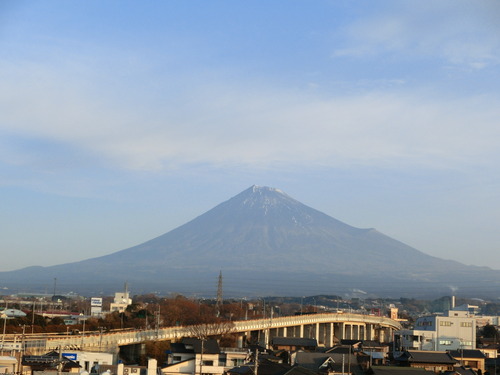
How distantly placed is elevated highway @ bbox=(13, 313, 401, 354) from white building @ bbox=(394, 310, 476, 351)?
9868 mm

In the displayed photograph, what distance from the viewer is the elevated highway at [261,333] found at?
35.6 meters

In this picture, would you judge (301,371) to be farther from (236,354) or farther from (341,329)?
(341,329)

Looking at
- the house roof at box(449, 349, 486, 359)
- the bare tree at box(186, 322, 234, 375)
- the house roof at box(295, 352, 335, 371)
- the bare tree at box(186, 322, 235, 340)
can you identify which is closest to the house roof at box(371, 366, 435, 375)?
the house roof at box(295, 352, 335, 371)

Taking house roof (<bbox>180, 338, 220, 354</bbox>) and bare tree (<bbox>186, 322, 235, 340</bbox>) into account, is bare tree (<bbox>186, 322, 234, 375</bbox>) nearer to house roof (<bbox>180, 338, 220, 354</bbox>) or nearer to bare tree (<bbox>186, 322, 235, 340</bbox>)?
bare tree (<bbox>186, 322, 235, 340</bbox>)

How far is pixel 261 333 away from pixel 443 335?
50.2 feet

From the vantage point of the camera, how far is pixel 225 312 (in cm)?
8231

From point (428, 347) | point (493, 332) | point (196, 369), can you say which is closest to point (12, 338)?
point (196, 369)

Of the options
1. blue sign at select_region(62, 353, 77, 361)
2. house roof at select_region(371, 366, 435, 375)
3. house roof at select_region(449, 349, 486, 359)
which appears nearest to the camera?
house roof at select_region(371, 366, 435, 375)

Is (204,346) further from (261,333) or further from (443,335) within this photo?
(261,333)

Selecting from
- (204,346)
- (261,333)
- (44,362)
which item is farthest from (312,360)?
(261,333)

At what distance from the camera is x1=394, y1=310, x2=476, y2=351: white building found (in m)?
49.7

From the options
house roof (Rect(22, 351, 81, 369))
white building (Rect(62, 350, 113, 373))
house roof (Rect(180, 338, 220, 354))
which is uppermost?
house roof (Rect(180, 338, 220, 354))

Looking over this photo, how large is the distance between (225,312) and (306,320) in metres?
17.1

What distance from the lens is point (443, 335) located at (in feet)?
167
